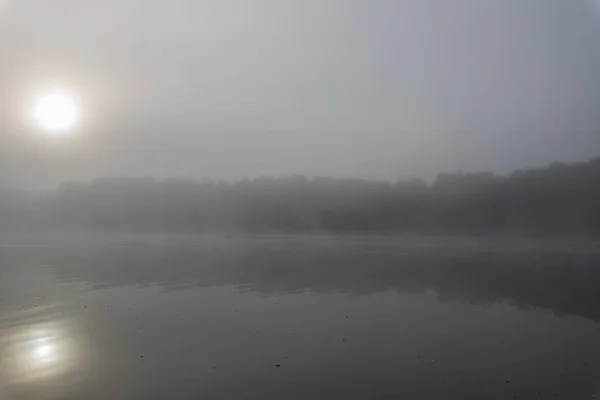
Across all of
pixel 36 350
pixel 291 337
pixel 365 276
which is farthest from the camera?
pixel 365 276

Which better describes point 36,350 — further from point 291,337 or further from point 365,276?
point 365,276

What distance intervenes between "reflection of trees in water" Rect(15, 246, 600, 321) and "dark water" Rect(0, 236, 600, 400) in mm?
159

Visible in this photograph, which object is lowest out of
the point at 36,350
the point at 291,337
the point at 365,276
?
the point at 365,276

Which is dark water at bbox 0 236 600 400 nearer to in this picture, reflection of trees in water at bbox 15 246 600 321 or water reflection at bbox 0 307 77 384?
water reflection at bbox 0 307 77 384

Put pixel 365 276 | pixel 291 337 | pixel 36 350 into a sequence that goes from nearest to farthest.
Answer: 1. pixel 36 350
2. pixel 291 337
3. pixel 365 276

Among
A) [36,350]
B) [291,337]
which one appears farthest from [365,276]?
[36,350]

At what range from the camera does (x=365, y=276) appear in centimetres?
1950

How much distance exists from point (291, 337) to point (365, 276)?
10452 mm

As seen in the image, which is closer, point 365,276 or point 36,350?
point 36,350

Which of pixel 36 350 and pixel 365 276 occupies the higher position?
pixel 36 350

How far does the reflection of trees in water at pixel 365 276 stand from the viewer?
1562 cm

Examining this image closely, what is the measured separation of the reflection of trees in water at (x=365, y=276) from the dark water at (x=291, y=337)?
0.16 m

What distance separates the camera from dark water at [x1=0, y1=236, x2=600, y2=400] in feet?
22.3

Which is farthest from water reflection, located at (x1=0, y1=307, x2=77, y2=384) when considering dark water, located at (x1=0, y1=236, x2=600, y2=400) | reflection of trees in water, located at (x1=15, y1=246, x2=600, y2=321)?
reflection of trees in water, located at (x1=15, y1=246, x2=600, y2=321)
